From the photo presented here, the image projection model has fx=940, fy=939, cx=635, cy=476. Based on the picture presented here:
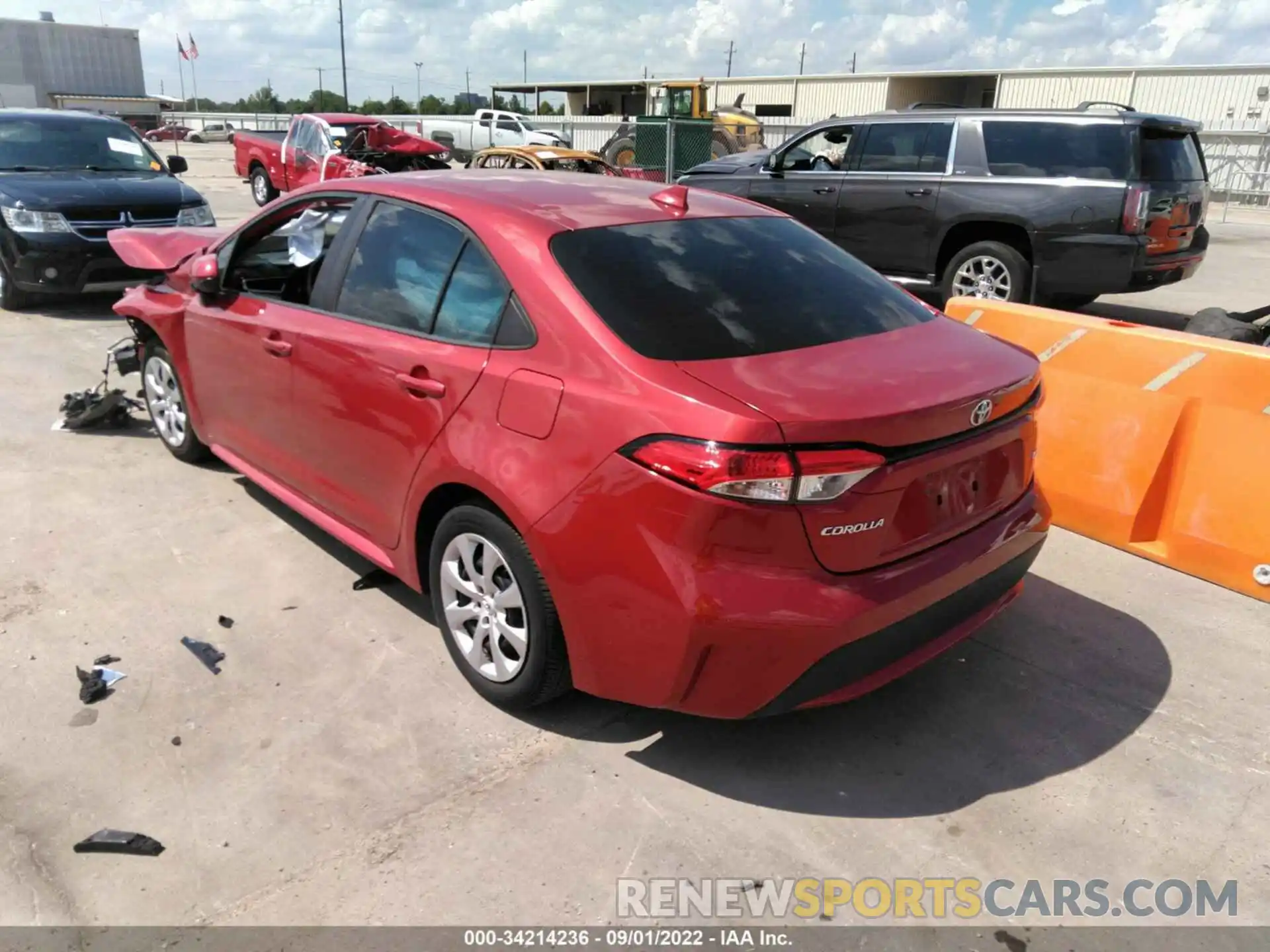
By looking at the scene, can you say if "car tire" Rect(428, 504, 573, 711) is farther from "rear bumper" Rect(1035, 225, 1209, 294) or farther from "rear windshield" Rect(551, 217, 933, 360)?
"rear bumper" Rect(1035, 225, 1209, 294)

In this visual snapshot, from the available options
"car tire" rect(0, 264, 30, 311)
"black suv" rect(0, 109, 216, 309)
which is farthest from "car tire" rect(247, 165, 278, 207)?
"car tire" rect(0, 264, 30, 311)

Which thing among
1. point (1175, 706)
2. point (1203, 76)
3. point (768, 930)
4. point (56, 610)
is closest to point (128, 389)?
point (56, 610)

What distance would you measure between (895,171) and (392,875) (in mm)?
8545

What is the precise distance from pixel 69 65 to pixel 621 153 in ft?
246

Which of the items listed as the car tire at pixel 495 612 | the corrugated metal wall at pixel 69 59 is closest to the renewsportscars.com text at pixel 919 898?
the car tire at pixel 495 612

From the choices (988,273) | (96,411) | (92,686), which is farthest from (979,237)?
(92,686)

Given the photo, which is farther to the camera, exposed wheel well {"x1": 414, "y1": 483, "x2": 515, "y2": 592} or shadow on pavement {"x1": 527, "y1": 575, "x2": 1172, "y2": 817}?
exposed wheel well {"x1": 414, "y1": 483, "x2": 515, "y2": 592}

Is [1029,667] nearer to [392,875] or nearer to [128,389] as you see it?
[392,875]

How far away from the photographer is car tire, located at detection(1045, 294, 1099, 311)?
8578 mm

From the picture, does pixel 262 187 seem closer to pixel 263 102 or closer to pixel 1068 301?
pixel 1068 301

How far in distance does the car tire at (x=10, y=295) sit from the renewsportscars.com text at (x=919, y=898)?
351 inches

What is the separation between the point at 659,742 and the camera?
10.1ft

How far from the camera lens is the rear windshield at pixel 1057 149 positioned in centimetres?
781

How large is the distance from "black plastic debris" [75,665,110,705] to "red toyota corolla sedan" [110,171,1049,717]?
98 centimetres
